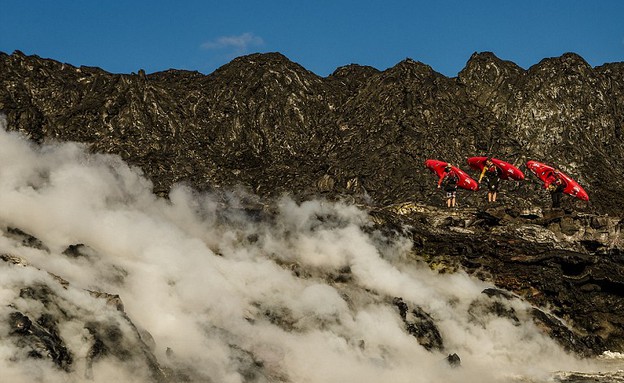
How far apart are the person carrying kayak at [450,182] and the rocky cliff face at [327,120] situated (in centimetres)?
1172

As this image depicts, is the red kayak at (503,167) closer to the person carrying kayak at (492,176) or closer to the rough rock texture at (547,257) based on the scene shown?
the person carrying kayak at (492,176)

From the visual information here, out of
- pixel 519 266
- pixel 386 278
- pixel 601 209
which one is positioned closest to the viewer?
pixel 386 278

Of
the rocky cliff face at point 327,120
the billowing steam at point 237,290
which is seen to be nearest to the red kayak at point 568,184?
the rocky cliff face at point 327,120

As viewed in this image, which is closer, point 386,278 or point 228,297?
point 228,297

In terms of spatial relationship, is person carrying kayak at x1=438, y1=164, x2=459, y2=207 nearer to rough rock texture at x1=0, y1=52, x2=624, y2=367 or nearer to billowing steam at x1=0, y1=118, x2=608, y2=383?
rough rock texture at x1=0, y1=52, x2=624, y2=367

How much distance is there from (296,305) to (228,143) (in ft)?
139

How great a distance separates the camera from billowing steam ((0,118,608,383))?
20.2m

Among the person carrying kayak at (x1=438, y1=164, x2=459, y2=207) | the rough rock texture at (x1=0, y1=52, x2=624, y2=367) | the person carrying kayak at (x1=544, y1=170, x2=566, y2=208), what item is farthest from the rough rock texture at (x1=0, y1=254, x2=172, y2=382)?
the rough rock texture at (x1=0, y1=52, x2=624, y2=367)

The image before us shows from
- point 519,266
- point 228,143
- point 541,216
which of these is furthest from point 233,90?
point 519,266

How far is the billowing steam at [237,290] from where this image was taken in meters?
20.2

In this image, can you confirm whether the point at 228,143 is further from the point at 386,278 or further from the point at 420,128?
the point at 386,278

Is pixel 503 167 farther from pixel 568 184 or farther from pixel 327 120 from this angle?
pixel 327 120

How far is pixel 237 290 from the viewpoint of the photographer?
2608cm

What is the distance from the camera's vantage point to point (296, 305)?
25875 millimetres
